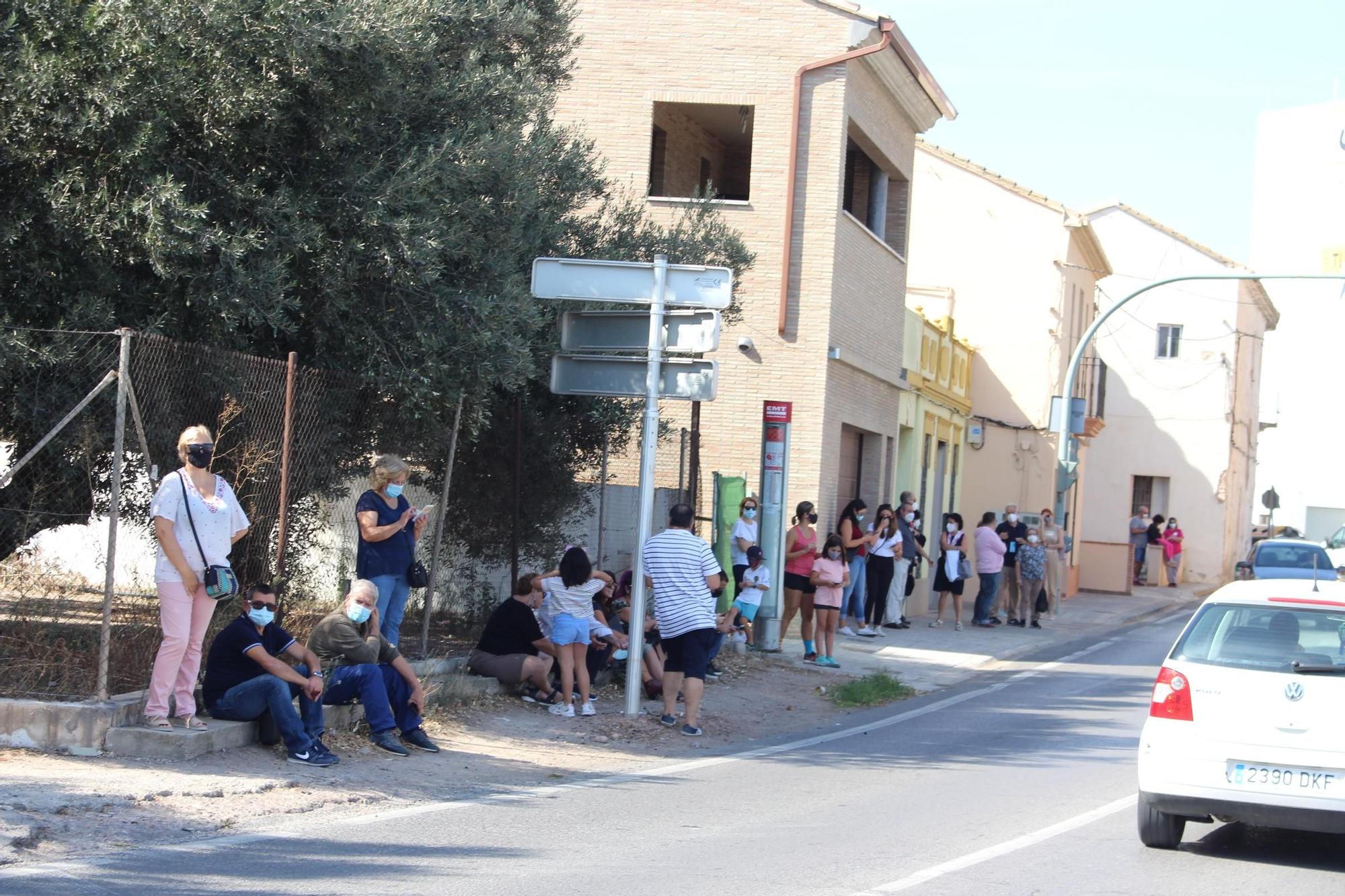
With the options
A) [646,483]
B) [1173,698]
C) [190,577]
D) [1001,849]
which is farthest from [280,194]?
[1173,698]

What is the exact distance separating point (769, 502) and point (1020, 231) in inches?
727

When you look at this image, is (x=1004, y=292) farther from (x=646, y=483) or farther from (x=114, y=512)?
(x=114, y=512)

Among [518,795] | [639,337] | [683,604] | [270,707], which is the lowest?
[518,795]

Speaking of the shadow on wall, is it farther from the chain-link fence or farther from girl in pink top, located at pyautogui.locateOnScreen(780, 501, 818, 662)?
the chain-link fence

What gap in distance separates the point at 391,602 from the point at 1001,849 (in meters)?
4.98

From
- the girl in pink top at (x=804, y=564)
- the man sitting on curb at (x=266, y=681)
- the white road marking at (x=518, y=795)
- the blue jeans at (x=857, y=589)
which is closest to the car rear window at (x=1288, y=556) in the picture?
the blue jeans at (x=857, y=589)

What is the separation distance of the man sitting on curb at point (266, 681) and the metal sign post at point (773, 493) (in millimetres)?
7451

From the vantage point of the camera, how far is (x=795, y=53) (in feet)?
65.7

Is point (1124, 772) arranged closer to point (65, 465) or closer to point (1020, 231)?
point (65, 465)

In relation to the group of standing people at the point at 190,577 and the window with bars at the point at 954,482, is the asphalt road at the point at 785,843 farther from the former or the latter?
the window with bars at the point at 954,482

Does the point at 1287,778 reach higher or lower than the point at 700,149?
lower

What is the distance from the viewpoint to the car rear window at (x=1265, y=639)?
24.8 ft

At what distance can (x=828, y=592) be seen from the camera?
51.8ft

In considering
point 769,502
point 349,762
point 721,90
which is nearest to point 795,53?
point 721,90
